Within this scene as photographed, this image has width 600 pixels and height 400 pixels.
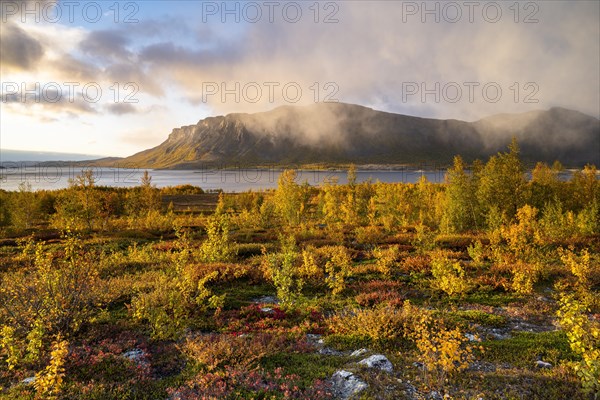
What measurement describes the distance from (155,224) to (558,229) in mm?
35807

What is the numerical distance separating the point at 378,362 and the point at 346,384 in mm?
1105

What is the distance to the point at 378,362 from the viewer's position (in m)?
7.28

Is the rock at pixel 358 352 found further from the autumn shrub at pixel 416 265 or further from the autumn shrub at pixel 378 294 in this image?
the autumn shrub at pixel 416 265

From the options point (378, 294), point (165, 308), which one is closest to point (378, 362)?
point (378, 294)

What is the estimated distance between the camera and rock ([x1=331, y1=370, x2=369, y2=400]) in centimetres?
626

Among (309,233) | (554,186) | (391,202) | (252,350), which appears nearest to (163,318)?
(252,350)

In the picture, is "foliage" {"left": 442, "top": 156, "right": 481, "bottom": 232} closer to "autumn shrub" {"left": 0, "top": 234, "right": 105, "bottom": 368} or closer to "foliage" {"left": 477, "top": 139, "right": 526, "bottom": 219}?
"foliage" {"left": 477, "top": 139, "right": 526, "bottom": 219}

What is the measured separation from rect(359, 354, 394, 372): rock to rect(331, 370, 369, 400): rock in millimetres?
618

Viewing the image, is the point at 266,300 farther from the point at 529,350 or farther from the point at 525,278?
the point at 525,278

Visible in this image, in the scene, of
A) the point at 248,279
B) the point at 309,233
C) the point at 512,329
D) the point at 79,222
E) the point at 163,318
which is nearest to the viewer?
the point at 163,318

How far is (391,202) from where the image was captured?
36844 mm

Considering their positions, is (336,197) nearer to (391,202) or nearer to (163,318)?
(391,202)

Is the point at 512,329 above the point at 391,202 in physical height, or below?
below

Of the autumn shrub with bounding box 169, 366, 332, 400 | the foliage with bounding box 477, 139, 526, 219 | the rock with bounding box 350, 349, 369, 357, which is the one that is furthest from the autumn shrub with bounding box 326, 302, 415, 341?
the foliage with bounding box 477, 139, 526, 219
